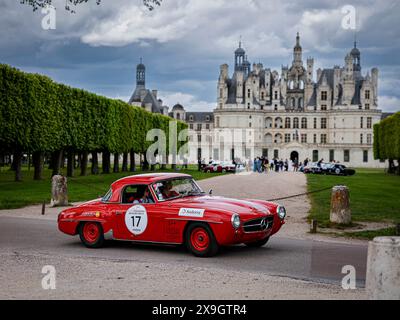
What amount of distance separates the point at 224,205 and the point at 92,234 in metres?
2.85

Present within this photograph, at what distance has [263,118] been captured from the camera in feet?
431

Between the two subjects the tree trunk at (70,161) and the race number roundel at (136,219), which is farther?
the tree trunk at (70,161)

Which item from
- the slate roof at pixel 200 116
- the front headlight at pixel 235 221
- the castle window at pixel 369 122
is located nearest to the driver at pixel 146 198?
the front headlight at pixel 235 221

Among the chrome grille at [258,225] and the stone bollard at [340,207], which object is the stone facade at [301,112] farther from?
the chrome grille at [258,225]

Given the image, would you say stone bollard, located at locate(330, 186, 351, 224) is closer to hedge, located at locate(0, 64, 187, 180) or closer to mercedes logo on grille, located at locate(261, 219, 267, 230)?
mercedes logo on grille, located at locate(261, 219, 267, 230)

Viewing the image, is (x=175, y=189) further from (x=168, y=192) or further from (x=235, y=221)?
(x=235, y=221)

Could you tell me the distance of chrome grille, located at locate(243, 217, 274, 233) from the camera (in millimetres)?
10555

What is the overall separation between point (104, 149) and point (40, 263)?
42748 mm

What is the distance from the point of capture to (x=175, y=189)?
38.7 ft

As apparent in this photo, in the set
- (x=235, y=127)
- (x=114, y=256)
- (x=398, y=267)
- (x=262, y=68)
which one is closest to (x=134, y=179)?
(x=114, y=256)

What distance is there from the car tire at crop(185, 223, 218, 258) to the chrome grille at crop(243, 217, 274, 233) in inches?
24.2

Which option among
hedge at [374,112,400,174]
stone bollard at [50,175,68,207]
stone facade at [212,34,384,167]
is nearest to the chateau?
stone facade at [212,34,384,167]

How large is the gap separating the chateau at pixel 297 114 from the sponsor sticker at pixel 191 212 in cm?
11398

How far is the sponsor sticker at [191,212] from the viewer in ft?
34.3
